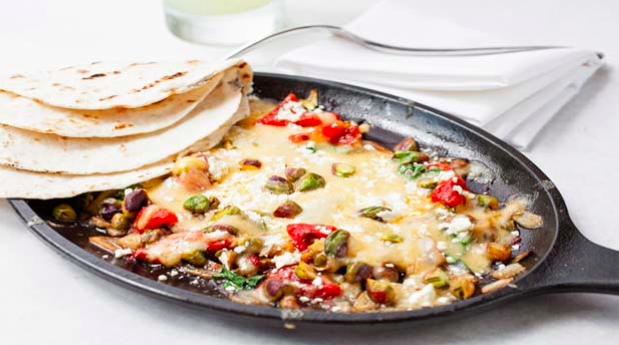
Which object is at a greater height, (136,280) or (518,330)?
(136,280)

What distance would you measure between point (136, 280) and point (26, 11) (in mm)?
3586

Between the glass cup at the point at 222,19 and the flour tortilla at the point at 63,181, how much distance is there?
1663 millimetres

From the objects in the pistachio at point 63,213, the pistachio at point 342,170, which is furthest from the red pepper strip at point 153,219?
the pistachio at point 342,170

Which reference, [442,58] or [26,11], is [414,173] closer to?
[442,58]

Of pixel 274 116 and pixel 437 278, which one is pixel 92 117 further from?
pixel 437 278

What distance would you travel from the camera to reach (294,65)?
5191 mm

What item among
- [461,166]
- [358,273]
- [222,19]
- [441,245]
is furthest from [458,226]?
[222,19]

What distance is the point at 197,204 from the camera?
366cm

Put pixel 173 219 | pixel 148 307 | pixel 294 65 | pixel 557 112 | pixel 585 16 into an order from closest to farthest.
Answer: pixel 148 307, pixel 173 219, pixel 557 112, pixel 294 65, pixel 585 16

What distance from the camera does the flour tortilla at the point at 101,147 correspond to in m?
3.88

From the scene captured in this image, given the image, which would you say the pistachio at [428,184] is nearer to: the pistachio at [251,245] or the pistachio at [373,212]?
the pistachio at [373,212]

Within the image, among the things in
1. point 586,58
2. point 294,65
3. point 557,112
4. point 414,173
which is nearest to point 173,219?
point 414,173

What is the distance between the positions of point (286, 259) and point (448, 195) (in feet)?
2.34

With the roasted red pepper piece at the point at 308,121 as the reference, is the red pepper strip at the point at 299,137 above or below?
below
